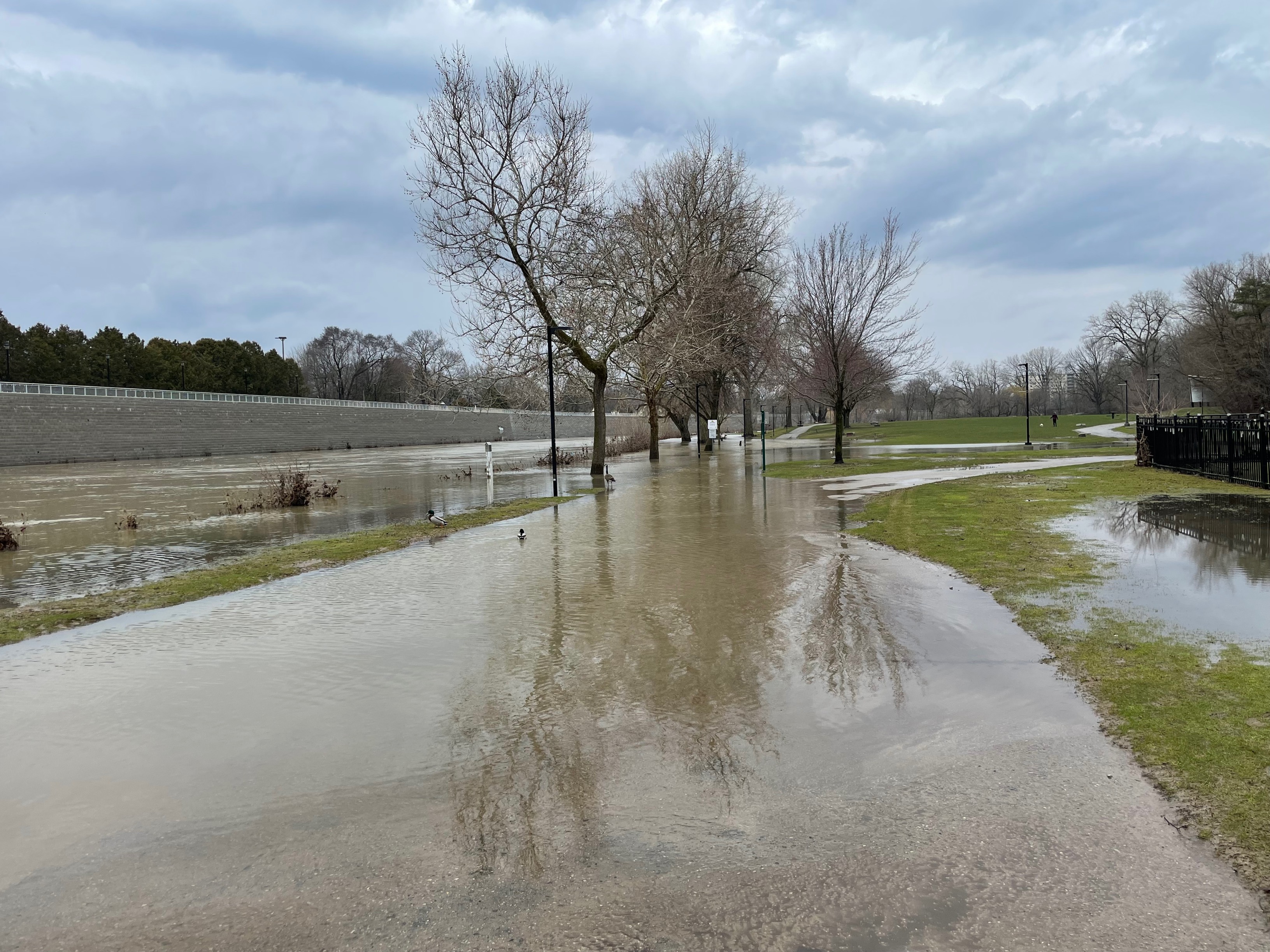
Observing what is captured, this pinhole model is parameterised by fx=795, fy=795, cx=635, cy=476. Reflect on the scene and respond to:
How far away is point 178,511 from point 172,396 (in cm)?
5131

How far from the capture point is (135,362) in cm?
8206

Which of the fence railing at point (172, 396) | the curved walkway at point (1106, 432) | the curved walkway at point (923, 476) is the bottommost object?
the curved walkway at point (923, 476)

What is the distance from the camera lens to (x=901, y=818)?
3607 millimetres

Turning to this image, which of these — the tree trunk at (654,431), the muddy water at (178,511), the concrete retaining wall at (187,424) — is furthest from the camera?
the concrete retaining wall at (187,424)

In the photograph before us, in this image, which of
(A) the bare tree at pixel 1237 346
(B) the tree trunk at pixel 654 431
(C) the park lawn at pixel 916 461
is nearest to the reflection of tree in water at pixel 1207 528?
(C) the park lawn at pixel 916 461

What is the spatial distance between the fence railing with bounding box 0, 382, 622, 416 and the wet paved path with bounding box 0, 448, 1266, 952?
25.0 meters

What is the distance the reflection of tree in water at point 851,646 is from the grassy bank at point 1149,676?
1.17 meters

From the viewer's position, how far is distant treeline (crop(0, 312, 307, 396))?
2938 inches

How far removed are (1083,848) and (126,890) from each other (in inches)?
155

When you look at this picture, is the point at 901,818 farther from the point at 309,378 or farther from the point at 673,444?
the point at 309,378

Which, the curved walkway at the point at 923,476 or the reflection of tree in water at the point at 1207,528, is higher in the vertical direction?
the curved walkway at the point at 923,476

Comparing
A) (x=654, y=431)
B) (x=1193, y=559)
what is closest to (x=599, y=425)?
(x=654, y=431)

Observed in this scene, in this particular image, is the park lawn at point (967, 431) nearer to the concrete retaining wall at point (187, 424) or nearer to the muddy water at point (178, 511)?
the concrete retaining wall at point (187, 424)

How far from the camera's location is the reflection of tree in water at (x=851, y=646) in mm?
5523
